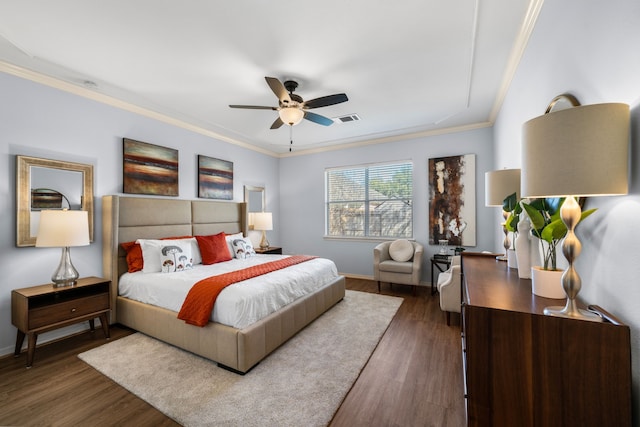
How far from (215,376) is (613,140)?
2792 millimetres

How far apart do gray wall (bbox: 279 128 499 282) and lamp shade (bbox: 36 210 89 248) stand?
3.92m

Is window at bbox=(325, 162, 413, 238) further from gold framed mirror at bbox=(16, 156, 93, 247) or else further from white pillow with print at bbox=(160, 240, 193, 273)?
gold framed mirror at bbox=(16, 156, 93, 247)

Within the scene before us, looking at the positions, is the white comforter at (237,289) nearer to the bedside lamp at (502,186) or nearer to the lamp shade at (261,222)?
the lamp shade at (261,222)

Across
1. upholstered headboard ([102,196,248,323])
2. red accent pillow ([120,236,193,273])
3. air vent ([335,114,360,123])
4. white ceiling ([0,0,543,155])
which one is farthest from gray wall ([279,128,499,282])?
red accent pillow ([120,236,193,273])

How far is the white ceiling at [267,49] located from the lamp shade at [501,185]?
111 cm

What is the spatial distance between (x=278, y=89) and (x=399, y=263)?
3226 millimetres

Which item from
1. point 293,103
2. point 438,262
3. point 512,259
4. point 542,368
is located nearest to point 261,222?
point 293,103

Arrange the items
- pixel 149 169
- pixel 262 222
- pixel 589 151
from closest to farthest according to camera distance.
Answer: pixel 589 151, pixel 149 169, pixel 262 222

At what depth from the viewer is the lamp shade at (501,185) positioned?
2109 mm

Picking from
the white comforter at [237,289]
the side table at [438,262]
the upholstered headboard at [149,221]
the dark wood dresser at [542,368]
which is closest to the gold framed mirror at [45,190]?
the upholstered headboard at [149,221]

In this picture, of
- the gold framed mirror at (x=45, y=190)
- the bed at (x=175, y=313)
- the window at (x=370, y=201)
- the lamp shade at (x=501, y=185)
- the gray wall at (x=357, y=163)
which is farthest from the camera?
the window at (x=370, y=201)

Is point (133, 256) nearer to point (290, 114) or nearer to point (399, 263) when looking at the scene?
point (290, 114)

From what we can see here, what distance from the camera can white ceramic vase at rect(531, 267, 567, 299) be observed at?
1.25 meters

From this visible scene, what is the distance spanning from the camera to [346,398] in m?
1.97
